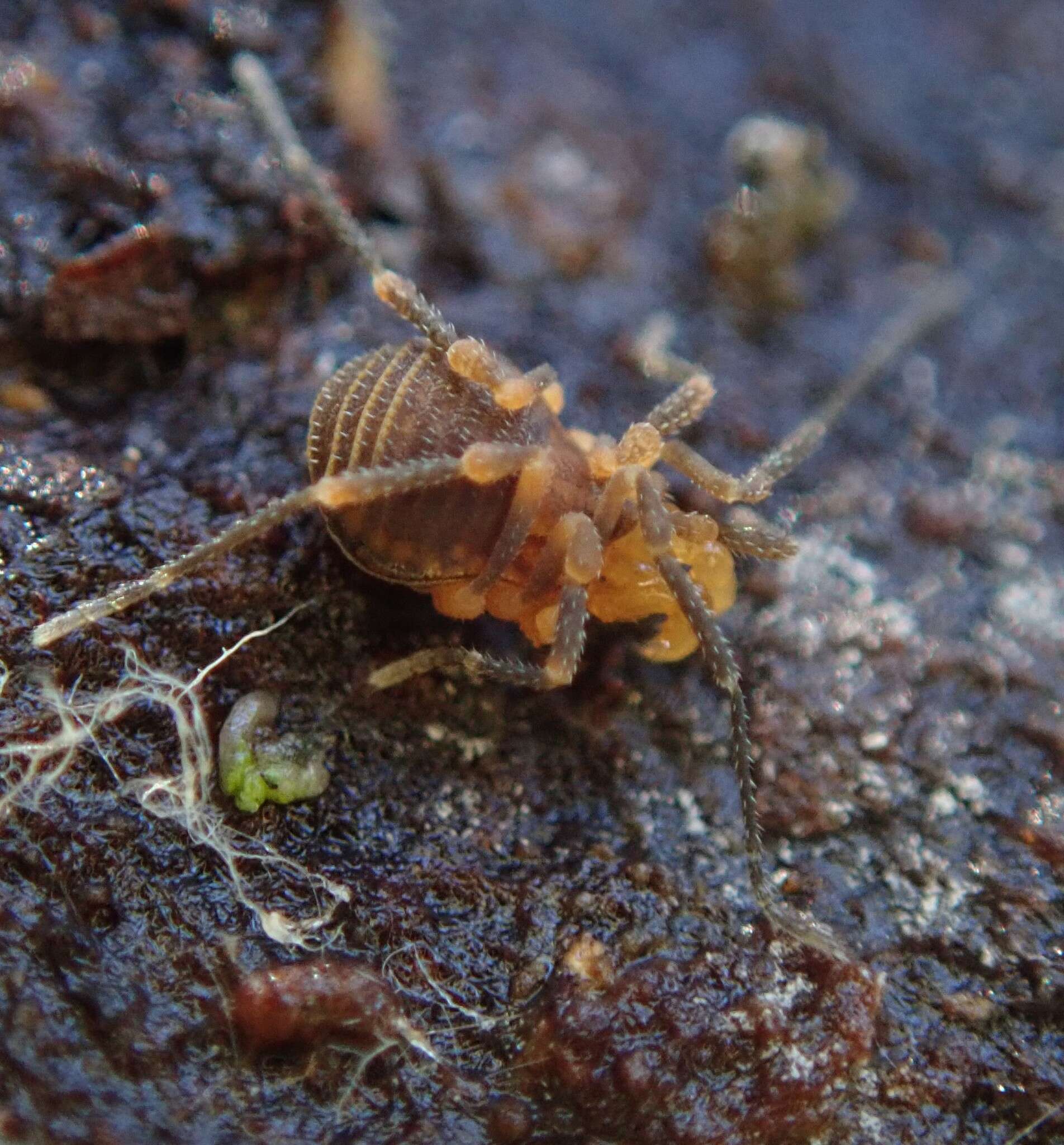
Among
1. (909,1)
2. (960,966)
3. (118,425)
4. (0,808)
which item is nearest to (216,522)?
(118,425)

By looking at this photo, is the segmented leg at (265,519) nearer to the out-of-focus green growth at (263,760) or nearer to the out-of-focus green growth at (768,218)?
the out-of-focus green growth at (263,760)

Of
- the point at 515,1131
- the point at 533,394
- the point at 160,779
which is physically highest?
the point at 533,394

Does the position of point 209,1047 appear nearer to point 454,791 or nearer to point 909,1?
point 454,791

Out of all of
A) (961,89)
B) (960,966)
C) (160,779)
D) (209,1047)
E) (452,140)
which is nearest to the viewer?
(209,1047)

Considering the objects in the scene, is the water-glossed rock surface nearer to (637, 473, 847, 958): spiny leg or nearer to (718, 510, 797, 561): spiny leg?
(637, 473, 847, 958): spiny leg

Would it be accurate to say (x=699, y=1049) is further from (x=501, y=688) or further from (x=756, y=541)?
(x=756, y=541)

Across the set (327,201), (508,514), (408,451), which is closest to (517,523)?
(508,514)

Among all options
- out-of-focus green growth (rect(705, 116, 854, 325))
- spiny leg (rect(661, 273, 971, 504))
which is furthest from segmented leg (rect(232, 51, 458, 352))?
out-of-focus green growth (rect(705, 116, 854, 325))
